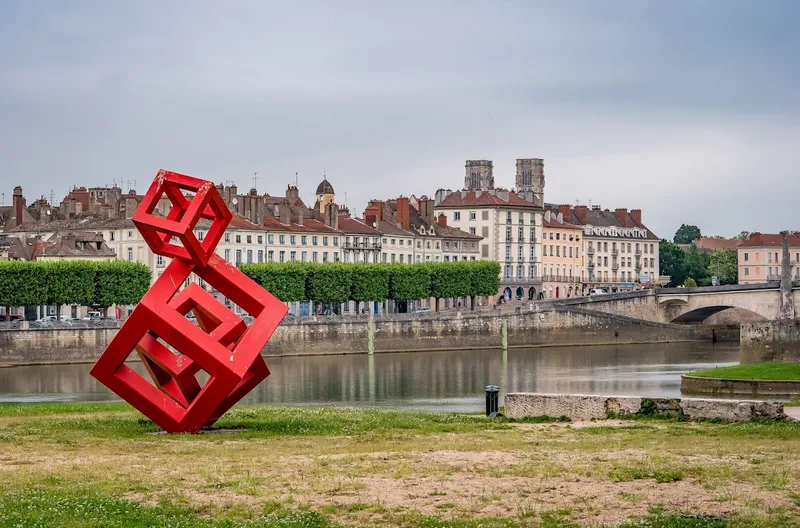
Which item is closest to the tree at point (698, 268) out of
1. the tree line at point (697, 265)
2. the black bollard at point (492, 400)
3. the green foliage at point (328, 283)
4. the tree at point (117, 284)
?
the tree line at point (697, 265)

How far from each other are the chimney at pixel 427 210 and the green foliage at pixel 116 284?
38813mm

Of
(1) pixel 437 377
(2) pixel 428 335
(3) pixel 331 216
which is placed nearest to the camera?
(1) pixel 437 377

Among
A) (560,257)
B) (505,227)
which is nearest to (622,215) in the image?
(560,257)

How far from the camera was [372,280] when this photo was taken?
92.8 m

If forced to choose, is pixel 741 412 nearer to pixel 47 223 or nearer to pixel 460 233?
pixel 47 223

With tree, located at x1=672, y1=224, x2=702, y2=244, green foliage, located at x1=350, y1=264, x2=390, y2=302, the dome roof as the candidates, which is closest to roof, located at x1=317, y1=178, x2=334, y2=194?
the dome roof

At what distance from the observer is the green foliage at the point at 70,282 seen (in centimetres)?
7831

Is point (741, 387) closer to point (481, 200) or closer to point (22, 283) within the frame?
point (22, 283)

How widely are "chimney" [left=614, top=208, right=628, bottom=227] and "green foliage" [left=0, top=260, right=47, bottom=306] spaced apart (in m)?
75.2

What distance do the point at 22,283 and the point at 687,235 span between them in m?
133

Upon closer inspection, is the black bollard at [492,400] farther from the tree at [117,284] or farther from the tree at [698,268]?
the tree at [698,268]

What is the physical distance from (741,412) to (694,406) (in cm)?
87

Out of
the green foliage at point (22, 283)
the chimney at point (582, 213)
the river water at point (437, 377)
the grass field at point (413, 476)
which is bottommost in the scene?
the river water at point (437, 377)

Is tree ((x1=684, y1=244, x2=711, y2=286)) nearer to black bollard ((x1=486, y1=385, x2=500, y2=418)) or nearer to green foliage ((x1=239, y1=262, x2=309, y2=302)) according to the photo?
green foliage ((x1=239, y1=262, x2=309, y2=302))
